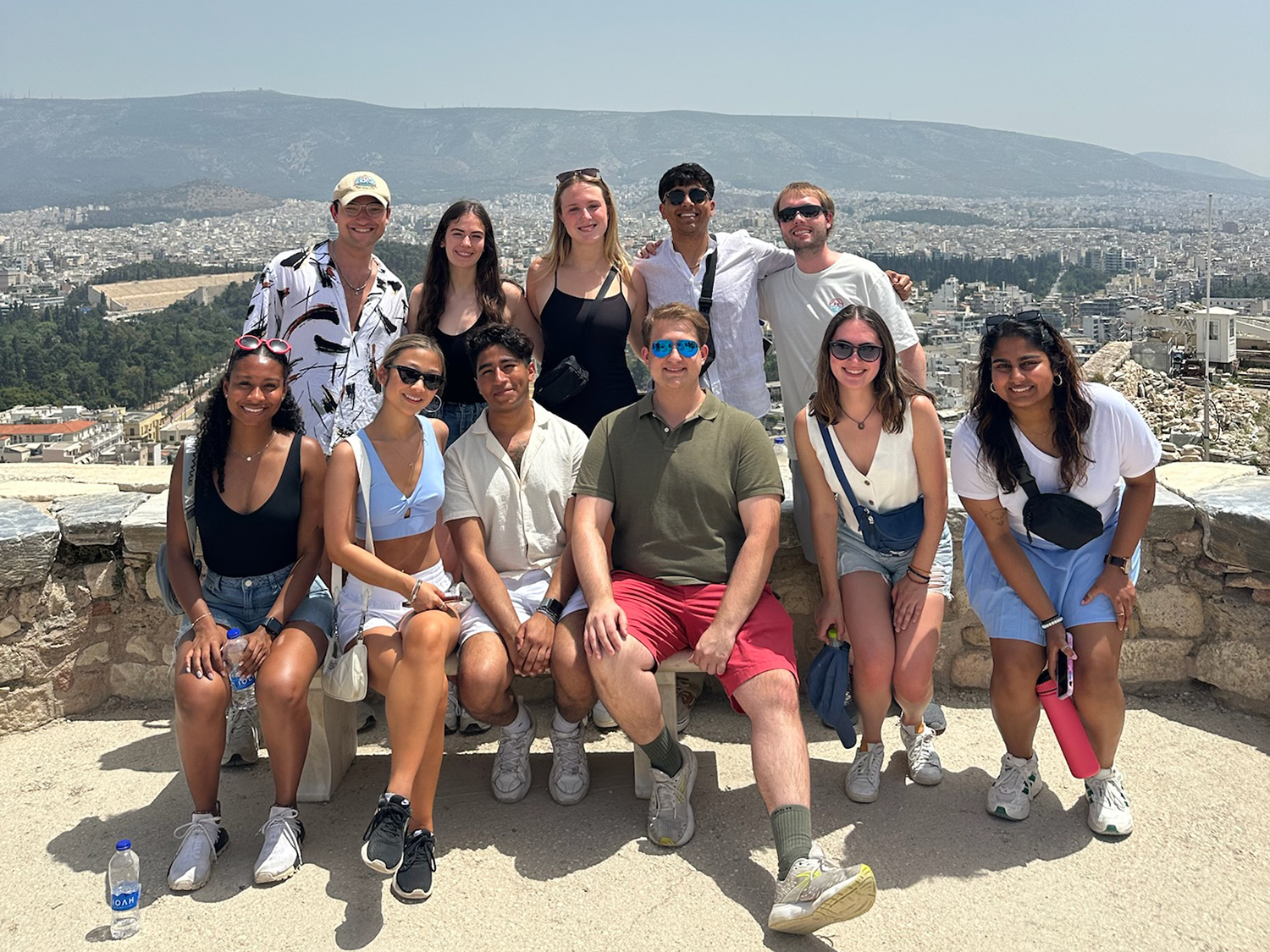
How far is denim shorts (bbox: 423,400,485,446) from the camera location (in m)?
3.09

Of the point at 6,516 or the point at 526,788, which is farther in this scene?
the point at 6,516

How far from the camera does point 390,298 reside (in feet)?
10.4

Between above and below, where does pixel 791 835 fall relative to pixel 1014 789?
above

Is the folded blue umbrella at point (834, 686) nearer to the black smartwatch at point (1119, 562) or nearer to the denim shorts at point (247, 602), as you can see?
the black smartwatch at point (1119, 562)

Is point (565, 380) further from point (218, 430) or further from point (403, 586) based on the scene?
point (218, 430)

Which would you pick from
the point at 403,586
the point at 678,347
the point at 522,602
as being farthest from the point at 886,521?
the point at 403,586

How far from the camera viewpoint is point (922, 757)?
276cm

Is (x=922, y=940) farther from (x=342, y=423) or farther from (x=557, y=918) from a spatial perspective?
(x=342, y=423)

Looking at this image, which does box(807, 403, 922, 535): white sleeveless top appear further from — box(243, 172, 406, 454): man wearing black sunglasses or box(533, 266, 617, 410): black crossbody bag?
box(243, 172, 406, 454): man wearing black sunglasses

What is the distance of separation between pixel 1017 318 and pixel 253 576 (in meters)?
2.11

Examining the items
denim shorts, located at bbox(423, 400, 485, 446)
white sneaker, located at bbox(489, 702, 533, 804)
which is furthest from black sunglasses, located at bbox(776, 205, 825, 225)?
white sneaker, located at bbox(489, 702, 533, 804)

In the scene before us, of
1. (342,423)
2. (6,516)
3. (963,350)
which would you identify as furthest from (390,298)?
(963,350)

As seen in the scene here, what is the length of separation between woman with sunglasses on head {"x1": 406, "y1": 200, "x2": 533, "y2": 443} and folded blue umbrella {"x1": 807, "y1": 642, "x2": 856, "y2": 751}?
129 centimetres

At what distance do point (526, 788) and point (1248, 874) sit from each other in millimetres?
1779
